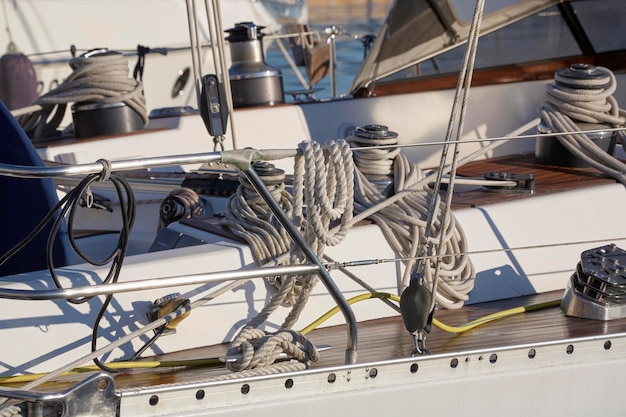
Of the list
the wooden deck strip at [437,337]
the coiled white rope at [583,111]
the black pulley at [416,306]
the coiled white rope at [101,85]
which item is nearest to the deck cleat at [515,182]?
the wooden deck strip at [437,337]

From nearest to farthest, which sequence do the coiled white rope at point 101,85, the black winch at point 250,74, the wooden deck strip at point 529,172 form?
the wooden deck strip at point 529,172 < the coiled white rope at point 101,85 < the black winch at point 250,74

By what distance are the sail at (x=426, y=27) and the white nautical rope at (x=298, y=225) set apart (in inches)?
91.4

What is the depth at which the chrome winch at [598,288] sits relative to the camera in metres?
2.96

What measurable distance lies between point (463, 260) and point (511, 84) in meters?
2.14

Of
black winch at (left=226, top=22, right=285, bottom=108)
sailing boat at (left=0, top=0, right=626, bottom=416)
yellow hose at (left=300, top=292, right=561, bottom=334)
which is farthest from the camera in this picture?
black winch at (left=226, top=22, right=285, bottom=108)

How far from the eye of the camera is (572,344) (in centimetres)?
273

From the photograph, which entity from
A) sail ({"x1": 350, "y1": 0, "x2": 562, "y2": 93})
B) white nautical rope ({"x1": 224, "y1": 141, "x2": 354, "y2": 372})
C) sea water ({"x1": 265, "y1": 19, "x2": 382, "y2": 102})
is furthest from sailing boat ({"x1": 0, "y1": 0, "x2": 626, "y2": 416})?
sea water ({"x1": 265, "y1": 19, "x2": 382, "y2": 102})

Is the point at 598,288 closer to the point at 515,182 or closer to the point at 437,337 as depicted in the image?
the point at 437,337

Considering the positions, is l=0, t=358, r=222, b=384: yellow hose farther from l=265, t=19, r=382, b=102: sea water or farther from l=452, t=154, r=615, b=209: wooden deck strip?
l=265, t=19, r=382, b=102: sea water

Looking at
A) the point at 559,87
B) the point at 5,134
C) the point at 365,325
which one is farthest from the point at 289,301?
the point at 559,87

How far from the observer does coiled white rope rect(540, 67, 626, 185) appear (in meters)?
3.76

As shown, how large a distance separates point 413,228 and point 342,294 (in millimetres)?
473

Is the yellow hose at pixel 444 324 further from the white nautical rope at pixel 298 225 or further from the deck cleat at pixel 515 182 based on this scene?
the deck cleat at pixel 515 182

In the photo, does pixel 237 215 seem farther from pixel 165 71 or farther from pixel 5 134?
pixel 165 71
